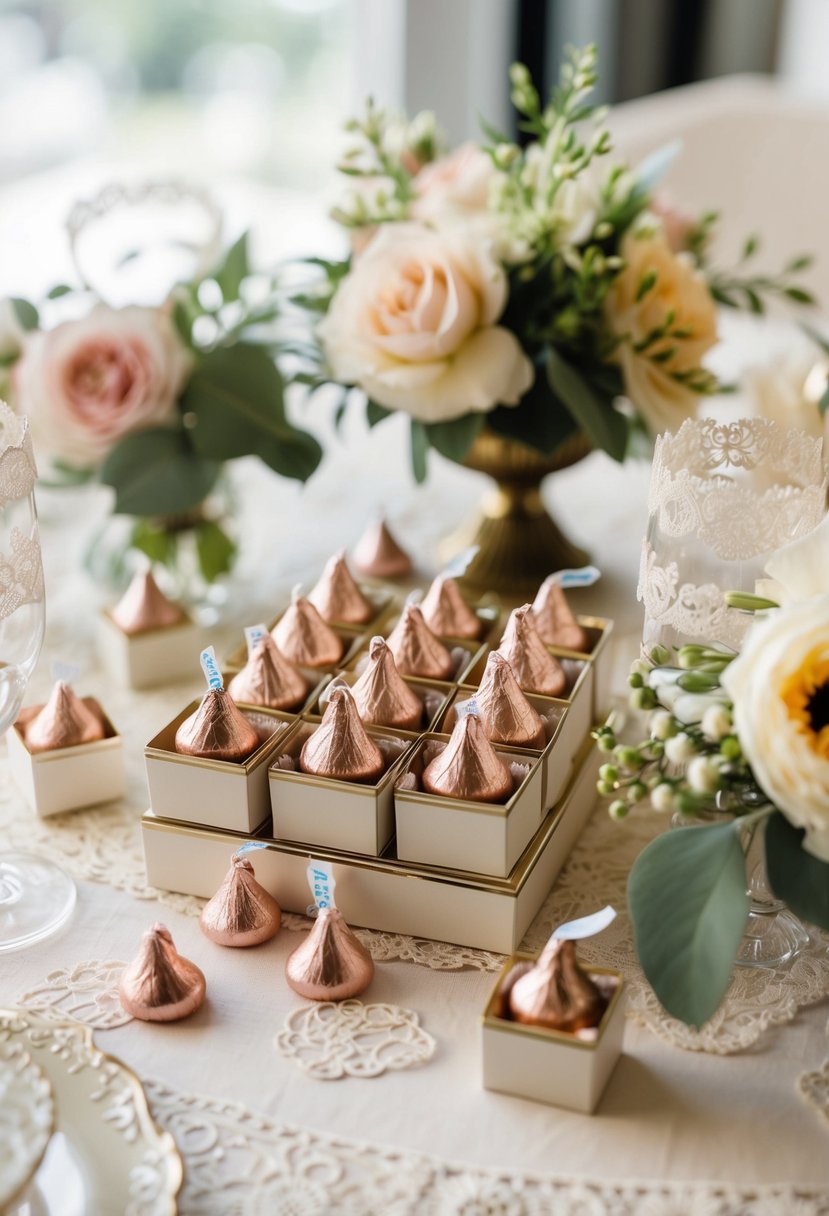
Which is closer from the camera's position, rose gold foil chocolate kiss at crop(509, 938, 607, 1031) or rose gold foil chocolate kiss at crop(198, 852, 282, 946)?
rose gold foil chocolate kiss at crop(509, 938, 607, 1031)

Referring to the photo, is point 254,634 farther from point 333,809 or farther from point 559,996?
point 559,996

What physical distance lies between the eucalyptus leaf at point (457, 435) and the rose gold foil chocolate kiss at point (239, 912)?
483 millimetres

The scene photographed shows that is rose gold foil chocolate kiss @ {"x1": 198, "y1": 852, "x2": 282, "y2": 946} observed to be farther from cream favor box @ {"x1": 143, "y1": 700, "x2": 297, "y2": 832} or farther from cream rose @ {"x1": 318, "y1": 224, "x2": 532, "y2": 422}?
cream rose @ {"x1": 318, "y1": 224, "x2": 532, "y2": 422}

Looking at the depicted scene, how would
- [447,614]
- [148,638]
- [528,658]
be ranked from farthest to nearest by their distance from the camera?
1. [148,638]
2. [447,614]
3. [528,658]

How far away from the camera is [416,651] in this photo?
1.04 metres

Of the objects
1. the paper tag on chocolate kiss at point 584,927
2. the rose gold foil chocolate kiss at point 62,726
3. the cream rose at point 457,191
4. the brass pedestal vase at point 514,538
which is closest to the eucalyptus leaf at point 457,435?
the brass pedestal vase at point 514,538

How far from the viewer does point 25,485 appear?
34.1 inches

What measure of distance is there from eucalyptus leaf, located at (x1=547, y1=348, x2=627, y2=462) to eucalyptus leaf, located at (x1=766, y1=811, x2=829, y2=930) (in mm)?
547

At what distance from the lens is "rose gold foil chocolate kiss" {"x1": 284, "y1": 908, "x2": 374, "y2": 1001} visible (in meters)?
0.85

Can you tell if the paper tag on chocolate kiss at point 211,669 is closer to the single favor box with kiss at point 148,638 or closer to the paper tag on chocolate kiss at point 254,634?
the paper tag on chocolate kiss at point 254,634

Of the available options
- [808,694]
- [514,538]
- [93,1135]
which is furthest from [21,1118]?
[514,538]

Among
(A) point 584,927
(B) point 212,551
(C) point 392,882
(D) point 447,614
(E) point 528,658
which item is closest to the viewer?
(A) point 584,927

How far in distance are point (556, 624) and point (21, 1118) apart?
58 centimetres

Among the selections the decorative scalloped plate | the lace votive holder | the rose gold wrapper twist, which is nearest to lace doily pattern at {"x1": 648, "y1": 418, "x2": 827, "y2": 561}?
the lace votive holder
